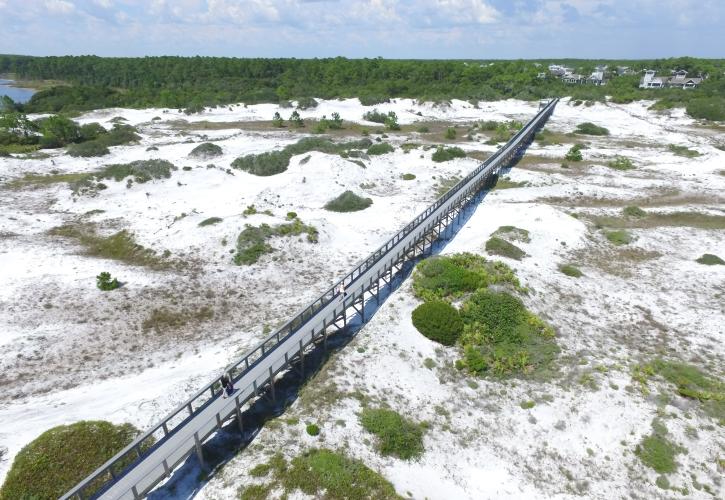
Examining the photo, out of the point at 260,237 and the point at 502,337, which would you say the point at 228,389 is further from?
the point at 260,237

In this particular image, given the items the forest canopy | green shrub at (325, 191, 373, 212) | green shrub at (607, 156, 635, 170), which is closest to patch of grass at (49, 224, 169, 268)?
green shrub at (325, 191, 373, 212)

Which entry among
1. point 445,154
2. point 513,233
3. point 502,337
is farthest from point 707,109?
point 502,337

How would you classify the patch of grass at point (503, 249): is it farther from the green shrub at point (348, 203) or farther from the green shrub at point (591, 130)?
the green shrub at point (591, 130)

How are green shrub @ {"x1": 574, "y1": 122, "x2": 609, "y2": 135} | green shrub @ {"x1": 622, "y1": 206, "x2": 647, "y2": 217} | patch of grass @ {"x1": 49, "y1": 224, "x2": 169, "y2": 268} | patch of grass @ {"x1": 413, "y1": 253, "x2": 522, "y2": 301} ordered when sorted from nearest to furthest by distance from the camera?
patch of grass @ {"x1": 413, "y1": 253, "x2": 522, "y2": 301} → patch of grass @ {"x1": 49, "y1": 224, "x2": 169, "y2": 268} → green shrub @ {"x1": 622, "y1": 206, "x2": 647, "y2": 217} → green shrub @ {"x1": 574, "y1": 122, "x2": 609, "y2": 135}

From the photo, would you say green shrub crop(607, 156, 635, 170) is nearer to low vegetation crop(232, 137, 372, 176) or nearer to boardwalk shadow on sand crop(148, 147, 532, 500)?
low vegetation crop(232, 137, 372, 176)

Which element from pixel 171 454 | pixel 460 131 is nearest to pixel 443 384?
pixel 171 454

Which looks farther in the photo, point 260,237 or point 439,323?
point 260,237
